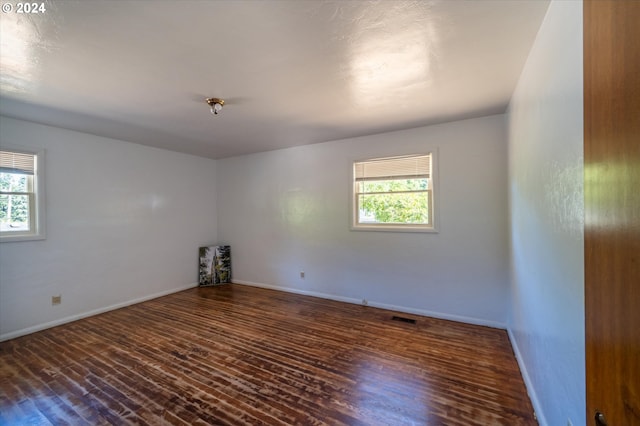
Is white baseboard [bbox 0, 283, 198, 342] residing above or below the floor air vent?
above

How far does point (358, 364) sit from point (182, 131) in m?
3.74

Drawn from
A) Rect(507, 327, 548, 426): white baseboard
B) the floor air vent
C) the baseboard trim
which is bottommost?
the floor air vent

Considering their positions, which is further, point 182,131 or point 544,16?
point 182,131

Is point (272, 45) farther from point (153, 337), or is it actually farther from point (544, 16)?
point (153, 337)

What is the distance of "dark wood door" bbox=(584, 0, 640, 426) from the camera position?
0.53 m

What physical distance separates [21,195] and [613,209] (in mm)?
5271

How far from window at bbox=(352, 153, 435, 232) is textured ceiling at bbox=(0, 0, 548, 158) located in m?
0.74

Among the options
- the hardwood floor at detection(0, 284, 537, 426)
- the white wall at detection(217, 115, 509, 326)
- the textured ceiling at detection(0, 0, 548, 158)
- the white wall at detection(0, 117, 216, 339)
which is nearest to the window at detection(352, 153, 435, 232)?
the white wall at detection(217, 115, 509, 326)

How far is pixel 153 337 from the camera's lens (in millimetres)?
3111

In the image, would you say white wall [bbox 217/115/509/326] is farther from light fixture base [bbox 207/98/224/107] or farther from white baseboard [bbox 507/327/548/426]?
light fixture base [bbox 207/98/224/107]

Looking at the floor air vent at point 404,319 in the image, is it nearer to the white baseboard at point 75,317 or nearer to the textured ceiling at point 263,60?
the textured ceiling at point 263,60

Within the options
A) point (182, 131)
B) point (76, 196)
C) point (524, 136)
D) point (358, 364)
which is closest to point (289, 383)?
point (358, 364)

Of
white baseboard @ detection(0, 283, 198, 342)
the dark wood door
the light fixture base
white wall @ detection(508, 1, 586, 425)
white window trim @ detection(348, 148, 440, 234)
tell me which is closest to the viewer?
the dark wood door

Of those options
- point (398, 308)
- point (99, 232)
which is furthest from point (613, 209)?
point (99, 232)
